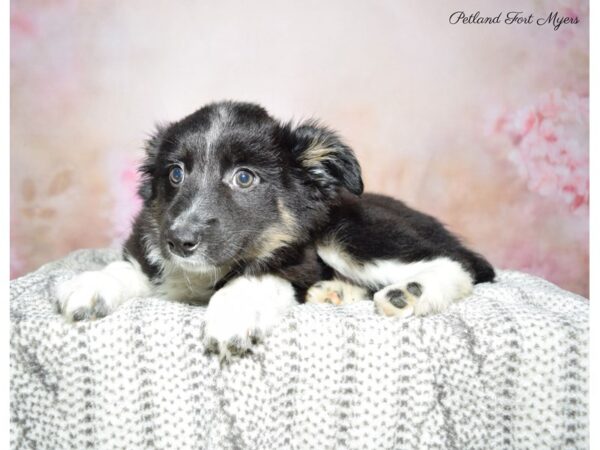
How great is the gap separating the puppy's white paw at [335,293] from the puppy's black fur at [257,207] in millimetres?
52

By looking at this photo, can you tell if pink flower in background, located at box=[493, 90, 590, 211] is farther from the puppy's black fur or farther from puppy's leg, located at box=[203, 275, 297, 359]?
puppy's leg, located at box=[203, 275, 297, 359]

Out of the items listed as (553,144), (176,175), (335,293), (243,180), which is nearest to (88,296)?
(176,175)

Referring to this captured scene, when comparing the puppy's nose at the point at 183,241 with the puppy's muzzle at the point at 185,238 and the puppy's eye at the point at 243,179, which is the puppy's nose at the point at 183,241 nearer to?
the puppy's muzzle at the point at 185,238

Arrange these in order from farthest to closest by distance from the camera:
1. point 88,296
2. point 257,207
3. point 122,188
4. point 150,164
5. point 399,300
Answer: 1. point 122,188
2. point 150,164
3. point 257,207
4. point 399,300
5. point 88,296

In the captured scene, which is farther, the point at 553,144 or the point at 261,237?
the point at 553,144

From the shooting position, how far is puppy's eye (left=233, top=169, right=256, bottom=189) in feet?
8.29

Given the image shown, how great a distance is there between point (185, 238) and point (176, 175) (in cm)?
56

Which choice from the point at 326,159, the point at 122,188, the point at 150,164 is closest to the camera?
the point at 326,159

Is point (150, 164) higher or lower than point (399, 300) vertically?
higher

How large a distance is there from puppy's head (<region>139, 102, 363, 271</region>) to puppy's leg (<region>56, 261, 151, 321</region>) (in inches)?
9.7

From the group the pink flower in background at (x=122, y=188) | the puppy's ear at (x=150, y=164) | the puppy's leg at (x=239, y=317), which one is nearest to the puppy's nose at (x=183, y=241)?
the puppy's leg at (x=239, y=317)

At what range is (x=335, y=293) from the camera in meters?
2.75

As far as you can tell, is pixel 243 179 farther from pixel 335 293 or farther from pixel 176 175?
pixel 335 293

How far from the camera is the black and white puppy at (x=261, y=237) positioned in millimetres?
2225
